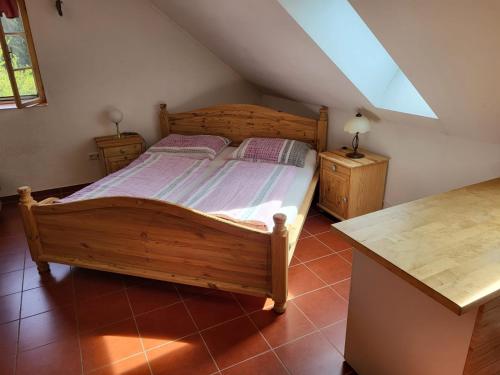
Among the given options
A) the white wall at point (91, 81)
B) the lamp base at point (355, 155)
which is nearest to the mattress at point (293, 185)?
the lamp base at point (355, 155)

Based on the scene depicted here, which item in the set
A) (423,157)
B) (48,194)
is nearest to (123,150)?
(48,194)

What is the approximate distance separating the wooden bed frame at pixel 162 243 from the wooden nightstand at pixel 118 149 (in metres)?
1.32

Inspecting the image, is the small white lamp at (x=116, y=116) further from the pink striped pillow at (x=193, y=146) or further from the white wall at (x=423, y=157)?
the white wall at (x=423, y=157)

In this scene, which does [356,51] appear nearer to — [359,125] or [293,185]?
[359,125]

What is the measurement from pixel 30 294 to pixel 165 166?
4.75 feet

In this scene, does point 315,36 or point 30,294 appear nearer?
point 315,36

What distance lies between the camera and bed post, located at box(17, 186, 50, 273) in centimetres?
243

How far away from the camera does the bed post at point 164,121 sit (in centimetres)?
413

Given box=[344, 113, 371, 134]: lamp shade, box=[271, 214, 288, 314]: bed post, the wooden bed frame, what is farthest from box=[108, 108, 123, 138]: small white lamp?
box=[271, 214, 288, 314]: bed post

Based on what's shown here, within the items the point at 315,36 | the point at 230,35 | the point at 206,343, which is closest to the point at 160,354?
the point at 206,343

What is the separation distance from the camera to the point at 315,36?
228 centimetres

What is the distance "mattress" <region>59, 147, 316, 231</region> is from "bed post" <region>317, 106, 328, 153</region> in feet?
0.39

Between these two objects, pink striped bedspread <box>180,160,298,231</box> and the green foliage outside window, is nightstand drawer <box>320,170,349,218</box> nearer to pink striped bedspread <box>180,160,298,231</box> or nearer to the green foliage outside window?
pink striped bedspread <box>180,160,298,231</box>

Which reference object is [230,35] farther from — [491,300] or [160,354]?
[491,300]
